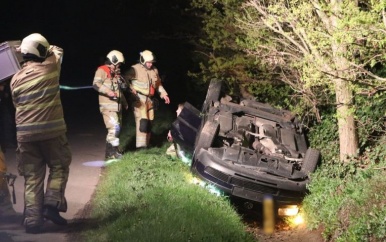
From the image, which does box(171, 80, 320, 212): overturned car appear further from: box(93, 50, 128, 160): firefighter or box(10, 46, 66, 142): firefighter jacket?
box(10, 46, 66, 142): firefighter jacket

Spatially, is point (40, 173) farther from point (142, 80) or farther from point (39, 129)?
point (142, 80)

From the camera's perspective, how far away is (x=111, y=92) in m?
9.80

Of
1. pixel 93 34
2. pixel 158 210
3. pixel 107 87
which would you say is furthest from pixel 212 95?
pixel 93 34

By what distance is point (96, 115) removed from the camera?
16.0 m

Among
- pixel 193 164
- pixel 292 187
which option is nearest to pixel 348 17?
pixel 292 187

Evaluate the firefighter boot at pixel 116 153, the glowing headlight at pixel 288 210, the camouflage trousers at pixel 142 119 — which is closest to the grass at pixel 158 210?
the glowing headlight at pixel 288 210

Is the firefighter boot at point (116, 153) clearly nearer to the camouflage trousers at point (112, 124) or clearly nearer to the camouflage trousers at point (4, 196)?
the camouflage trousers at point (112, 124)

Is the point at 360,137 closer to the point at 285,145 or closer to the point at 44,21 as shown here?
the point at 285,145

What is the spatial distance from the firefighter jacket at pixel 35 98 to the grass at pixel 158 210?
1263 mm

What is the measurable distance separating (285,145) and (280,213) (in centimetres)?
119

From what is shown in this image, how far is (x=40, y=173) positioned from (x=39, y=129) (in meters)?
0.51

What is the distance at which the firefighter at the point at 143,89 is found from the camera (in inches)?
420

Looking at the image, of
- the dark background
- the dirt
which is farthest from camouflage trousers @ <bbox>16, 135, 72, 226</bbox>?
the dark background

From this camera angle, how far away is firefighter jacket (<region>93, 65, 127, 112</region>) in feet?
32.3
